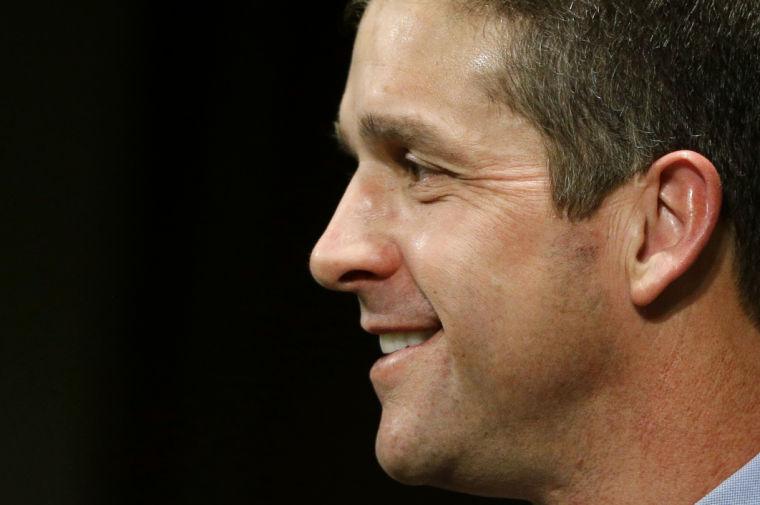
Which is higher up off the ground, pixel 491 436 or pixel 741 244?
pixel 741 244

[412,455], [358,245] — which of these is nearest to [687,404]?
[412,455]

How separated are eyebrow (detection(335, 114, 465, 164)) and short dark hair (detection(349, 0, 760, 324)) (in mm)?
88

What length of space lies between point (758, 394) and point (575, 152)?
0.35 metres

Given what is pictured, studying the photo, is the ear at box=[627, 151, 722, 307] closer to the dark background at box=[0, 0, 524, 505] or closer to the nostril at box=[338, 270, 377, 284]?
the nostril at box=[338, 270, 377, 284]

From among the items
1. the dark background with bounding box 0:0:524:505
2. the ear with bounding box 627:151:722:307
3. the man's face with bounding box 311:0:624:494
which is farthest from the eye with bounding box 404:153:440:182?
the dark background with bounding box 0:0:524:505

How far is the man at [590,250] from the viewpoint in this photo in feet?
4.36

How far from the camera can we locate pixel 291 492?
8.01 feet

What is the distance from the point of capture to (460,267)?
1351mm

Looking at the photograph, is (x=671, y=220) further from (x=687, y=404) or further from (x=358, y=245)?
(x=358, y=245)

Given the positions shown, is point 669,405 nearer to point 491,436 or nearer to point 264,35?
point 491,436

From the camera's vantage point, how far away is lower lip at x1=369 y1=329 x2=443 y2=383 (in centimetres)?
141

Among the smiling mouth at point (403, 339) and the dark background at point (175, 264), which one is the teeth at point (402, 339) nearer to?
the smiling mouth at point (403, 339)

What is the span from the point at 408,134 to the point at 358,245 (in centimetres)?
15

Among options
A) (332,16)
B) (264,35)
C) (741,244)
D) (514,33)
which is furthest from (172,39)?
(741,244)
